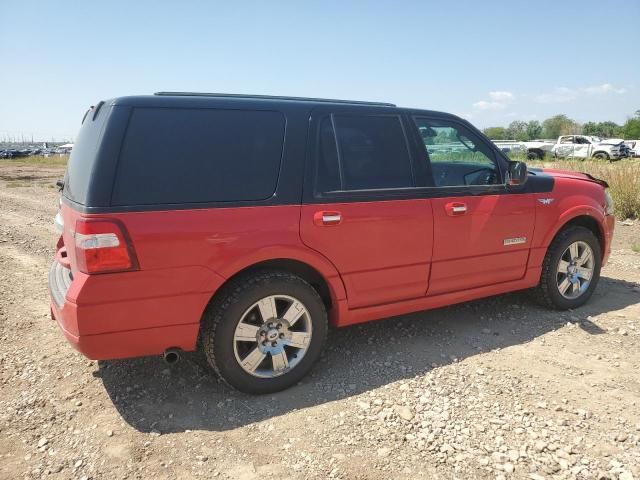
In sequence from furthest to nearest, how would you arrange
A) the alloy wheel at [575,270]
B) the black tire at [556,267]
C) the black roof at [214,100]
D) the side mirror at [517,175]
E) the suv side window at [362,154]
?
the alloy wheel at [575,270]
the black tire at [556,267]
the side mirror at [517,175]
the suv side window at [362,154]
the black roof at [214,100]

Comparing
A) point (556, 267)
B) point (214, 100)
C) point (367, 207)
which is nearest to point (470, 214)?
point (367, 207)

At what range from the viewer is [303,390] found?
3463mm

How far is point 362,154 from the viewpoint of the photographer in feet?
12.1

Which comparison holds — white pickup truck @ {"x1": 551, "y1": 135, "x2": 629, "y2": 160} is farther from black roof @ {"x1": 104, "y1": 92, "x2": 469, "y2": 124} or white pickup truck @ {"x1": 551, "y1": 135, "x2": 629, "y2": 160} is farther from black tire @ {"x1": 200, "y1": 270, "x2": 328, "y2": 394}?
black tire @ {"x1": 200, "y1": 270, "x2": 328, "y2": 394}

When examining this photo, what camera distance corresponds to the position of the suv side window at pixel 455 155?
4.02 m

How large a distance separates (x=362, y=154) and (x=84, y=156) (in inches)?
73.7

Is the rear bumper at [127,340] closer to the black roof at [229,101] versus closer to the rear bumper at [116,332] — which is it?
the rear bumper at [116,332]

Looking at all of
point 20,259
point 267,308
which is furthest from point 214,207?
point 20,259

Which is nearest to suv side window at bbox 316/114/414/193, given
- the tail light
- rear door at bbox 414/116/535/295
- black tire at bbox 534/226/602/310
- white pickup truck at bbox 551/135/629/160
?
rear door at bbox 414/116/535/295

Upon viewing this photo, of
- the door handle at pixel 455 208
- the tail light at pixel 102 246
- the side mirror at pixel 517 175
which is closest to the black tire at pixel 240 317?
the tail light at pixel 102 246

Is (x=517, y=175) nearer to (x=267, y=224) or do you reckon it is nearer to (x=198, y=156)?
(x=267, y=224)

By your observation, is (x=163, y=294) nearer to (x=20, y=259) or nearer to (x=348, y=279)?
(x=348, y=279)

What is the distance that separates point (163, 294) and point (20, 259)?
5.06 m

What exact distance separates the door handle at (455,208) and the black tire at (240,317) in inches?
50.6
